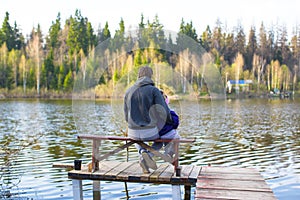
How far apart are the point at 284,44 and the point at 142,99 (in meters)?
81.2

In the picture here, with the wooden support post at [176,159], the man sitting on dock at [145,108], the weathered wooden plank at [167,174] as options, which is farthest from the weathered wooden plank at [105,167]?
the wooden support post at [176,159]

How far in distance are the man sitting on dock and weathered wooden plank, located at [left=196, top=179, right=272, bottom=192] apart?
2.77 ft

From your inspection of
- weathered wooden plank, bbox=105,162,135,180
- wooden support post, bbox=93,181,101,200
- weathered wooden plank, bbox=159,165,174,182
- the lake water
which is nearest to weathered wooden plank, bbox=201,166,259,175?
weathered wooden plank, bbox=159,165,174,182

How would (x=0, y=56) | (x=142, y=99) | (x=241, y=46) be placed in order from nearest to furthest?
1. (x=142, y=99)
2. (x=0, y=56)
3. (x=241, y=46)

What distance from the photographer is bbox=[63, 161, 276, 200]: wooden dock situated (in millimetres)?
5051

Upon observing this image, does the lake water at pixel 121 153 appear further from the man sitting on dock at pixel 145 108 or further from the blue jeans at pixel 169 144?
the blue jeans at pixel 169 144

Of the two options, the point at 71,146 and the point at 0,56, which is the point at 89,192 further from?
the point at 0,56

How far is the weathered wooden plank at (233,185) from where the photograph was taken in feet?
17.3

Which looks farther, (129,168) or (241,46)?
(241,46)

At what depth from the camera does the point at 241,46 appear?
2950 inches

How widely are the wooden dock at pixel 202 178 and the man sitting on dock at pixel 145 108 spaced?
0.36 meters

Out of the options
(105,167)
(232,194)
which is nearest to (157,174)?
(105,167)

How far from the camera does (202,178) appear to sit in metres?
5.69

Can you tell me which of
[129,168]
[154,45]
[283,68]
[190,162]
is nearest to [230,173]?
[129,168]
